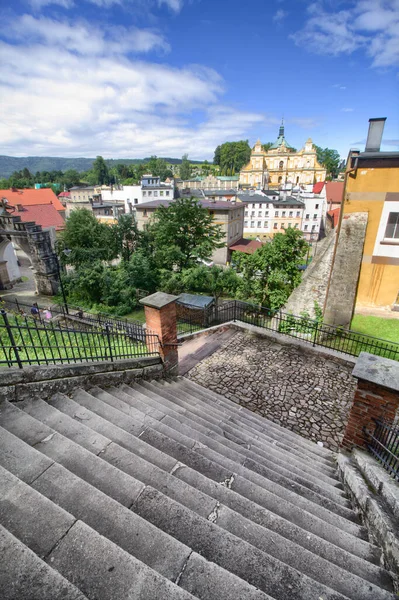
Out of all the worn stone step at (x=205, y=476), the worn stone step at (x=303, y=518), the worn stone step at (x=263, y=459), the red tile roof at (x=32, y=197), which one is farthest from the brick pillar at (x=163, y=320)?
the red tile roof at (x=32, y=197)

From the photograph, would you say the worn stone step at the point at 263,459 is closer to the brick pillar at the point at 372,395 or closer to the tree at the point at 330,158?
the brick pillar at the point at 372,395

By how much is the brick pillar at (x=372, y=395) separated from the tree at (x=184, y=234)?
17035 mm

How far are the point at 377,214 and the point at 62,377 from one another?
1082 cm

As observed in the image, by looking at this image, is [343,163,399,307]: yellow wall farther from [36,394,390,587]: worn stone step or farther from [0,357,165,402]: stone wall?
[36,394,390,587]: worn stone step

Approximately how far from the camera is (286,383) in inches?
290

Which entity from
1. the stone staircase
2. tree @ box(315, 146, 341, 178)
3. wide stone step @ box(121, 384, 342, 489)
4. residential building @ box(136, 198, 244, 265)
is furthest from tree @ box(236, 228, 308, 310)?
tree @ box(315, 146, 341, 178)

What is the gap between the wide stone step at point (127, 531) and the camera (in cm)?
185

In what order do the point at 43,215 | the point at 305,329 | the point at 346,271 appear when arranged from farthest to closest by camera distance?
the point at 43,215 < the point at 305,329 < the point at 346,271

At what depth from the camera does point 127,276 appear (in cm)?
2173

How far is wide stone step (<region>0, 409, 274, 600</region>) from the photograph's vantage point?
6.06ft

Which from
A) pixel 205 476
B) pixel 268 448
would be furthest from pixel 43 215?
pixel 205 476

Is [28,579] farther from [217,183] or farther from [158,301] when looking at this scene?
[217,183]

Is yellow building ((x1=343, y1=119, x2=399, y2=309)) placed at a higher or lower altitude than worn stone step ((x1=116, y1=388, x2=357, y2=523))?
higher

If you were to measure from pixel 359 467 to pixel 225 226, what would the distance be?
32458mm
